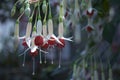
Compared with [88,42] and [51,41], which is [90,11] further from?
[51,41]

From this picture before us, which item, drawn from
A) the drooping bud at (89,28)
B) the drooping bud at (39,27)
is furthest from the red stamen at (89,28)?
the drooping bud at (39,27)

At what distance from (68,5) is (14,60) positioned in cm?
153

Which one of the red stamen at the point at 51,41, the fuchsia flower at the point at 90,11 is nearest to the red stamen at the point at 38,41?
the red stamen at the point at 51,41

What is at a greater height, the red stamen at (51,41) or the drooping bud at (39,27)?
the drooping bud at (39,27)

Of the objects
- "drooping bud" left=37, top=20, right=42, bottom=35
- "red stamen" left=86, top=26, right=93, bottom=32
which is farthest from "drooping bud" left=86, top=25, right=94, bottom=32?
"drooping bud" left=37, top=20, right=42, bottom=35

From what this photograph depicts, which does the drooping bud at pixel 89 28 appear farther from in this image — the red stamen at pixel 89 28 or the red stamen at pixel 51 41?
the red stamen at pixel 51 41

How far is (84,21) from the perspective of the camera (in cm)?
158

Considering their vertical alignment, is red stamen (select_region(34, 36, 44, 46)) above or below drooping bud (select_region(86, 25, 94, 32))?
above

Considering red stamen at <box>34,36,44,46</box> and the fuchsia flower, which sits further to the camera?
the fuchsia flower

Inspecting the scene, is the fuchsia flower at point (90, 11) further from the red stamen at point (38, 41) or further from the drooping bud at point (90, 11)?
the red stamen at point (38, 41)

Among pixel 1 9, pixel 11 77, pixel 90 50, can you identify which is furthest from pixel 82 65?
pixel 11 77

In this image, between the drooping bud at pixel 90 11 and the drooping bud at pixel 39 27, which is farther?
the drooping bud at pixel 90 11

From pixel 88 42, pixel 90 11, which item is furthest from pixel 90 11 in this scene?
pixel 88 42

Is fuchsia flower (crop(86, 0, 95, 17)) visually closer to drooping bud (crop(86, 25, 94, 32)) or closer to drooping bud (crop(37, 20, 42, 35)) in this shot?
drooping bud (crop(86, 25, 94, 32))
